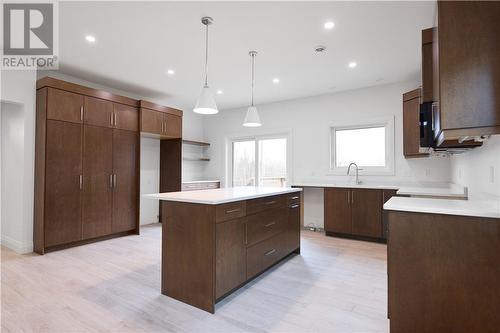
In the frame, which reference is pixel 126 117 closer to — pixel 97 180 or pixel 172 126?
pixel 172 126

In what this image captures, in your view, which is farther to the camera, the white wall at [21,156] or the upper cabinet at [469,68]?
the white wall at [21,156]

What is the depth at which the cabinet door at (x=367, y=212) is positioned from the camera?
4.30 metres

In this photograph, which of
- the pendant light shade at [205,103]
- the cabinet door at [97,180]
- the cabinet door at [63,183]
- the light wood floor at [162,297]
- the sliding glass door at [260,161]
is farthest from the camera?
the sliding glass door at [260,161]

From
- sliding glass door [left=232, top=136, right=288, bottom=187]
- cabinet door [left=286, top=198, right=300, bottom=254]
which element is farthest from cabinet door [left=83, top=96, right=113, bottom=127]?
cabinet door [left=286, top=198, right=300, bottom=254]

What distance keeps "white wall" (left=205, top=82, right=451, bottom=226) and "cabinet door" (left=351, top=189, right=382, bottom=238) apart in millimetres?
684

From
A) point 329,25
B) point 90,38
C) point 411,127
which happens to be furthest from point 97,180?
point 411,127

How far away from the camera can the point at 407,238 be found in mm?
1743

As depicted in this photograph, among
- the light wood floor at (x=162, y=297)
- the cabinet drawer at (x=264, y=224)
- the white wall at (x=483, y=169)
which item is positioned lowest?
the light wood floor at (x=162, y=297)

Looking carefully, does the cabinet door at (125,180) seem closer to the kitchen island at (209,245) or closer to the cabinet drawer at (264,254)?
the kitchen island at (209,245)

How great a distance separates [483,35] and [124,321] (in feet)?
9.98

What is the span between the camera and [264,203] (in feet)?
9.57

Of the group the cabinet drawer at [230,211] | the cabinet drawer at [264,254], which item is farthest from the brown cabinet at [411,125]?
the cabinet drawer at [230,211]

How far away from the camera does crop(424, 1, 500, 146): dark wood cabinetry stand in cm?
141

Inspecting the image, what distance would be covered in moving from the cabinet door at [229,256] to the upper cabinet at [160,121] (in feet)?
11.1
